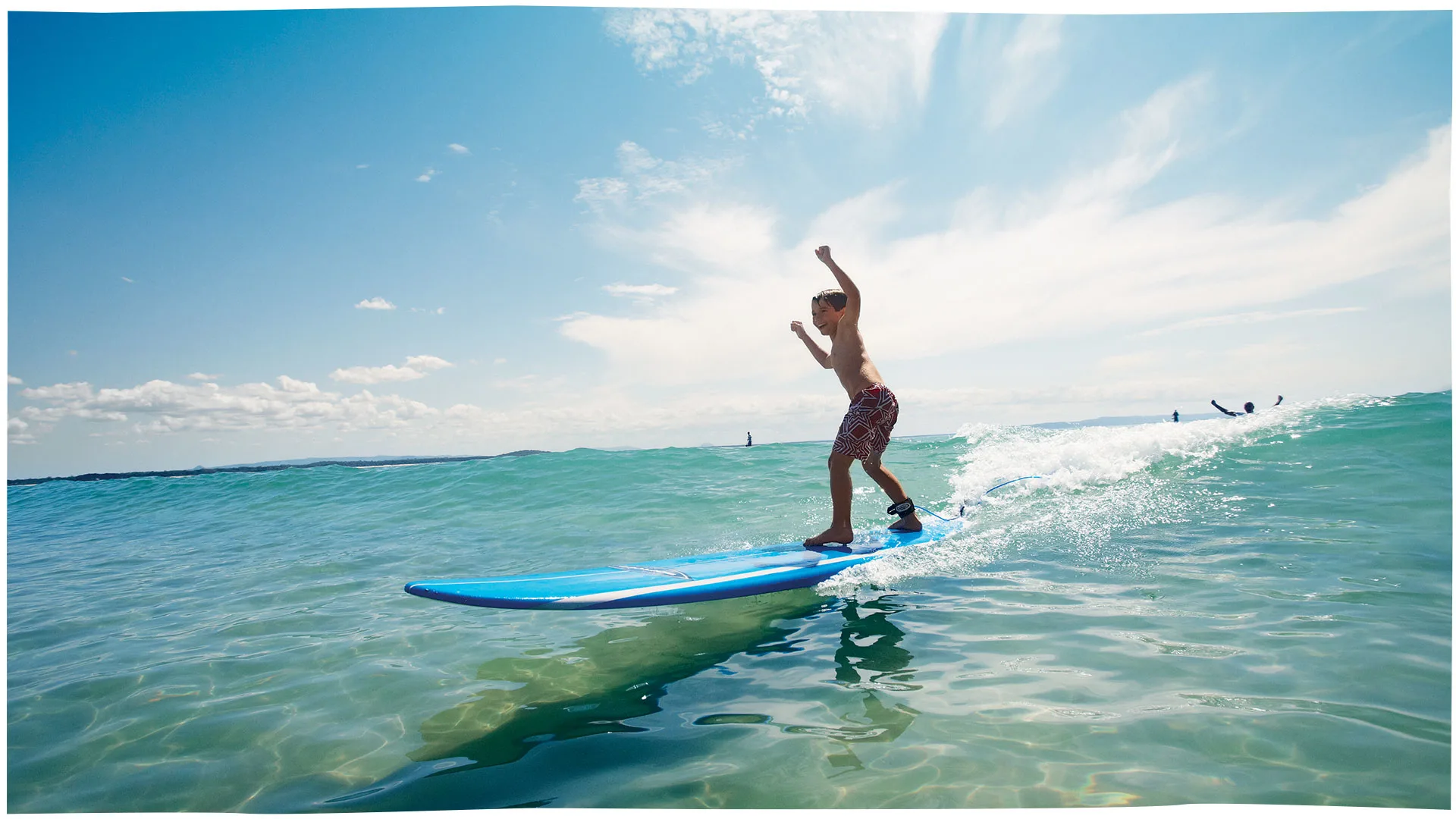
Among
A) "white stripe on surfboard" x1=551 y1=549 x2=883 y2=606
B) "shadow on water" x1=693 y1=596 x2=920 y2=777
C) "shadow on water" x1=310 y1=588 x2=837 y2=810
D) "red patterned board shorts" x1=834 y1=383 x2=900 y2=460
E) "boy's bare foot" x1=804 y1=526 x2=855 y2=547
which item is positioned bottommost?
"shadow on water" x1=310 y1=588 x2=837 y2=810

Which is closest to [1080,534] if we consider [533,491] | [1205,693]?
[1205,693]

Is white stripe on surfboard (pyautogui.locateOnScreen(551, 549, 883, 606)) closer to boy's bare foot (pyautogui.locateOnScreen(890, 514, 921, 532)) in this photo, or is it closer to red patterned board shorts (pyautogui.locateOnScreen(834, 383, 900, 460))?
boy's bare foot (pyautogui.locateOnScreen(890, 514, 921, 532))

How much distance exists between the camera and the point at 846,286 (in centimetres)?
437

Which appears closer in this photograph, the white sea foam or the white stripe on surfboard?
the white stripe on surfboard

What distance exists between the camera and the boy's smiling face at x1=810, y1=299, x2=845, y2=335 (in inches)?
184

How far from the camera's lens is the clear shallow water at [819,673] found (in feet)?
7.52

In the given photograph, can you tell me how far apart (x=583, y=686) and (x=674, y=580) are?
843 millimetres

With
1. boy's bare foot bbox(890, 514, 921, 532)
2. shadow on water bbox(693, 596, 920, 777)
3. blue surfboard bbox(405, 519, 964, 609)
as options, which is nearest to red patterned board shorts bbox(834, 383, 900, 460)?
blue surfboard bbox(405, 519, 964, 609)

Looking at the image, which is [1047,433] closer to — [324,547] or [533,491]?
[533,491]

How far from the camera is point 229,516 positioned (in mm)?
11578

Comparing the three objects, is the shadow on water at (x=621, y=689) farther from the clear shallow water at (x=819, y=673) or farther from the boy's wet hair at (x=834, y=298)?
the boy's wet hair at (x=834, y=298)

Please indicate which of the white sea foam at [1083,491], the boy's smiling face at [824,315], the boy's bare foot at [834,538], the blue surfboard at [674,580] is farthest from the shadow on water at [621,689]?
the boy's smiling face at [824,315]

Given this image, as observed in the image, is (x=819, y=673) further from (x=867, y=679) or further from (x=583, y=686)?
(x=583, y=686)

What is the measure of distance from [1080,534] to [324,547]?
7992 mm
